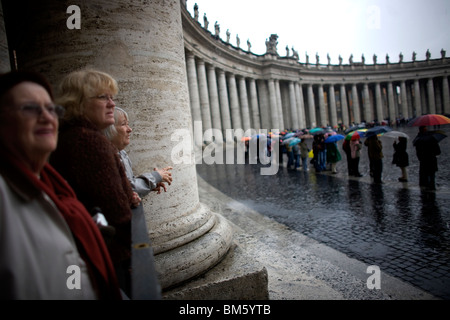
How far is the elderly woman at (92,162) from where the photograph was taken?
4.46ft

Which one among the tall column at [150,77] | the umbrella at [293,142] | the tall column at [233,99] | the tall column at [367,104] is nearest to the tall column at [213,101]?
the tall column at [233,99]

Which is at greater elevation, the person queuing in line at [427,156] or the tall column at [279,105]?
the tall column at [279,105]

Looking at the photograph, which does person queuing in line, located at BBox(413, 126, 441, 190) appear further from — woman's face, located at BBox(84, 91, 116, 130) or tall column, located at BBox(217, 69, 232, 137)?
tall column, located at BBox(217, 69, 232, 137)

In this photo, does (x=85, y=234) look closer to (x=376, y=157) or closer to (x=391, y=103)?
(x=376, y=157)

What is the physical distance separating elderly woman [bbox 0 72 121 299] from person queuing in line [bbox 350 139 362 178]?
1028 centimetres

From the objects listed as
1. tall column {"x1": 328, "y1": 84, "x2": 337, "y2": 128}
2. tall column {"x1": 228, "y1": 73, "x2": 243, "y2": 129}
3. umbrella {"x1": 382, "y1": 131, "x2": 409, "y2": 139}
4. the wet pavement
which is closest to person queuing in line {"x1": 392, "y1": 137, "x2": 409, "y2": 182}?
umbrella {"x1": 382, "y1": 131, "x2": 409, "y2": 139}

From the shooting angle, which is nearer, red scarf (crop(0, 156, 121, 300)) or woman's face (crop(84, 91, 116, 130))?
red scarf (crop(0, 156, 121, 300))

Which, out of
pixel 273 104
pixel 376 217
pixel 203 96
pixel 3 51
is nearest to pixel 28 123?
pixel 3 51

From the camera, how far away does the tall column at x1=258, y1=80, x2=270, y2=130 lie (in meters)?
43.6

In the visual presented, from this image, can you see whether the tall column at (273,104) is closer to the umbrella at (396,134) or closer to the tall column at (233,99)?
the tall column at (233,99)

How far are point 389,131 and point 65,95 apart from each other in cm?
1030

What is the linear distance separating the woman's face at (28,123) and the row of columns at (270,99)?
74.6ft

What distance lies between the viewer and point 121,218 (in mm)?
1434
